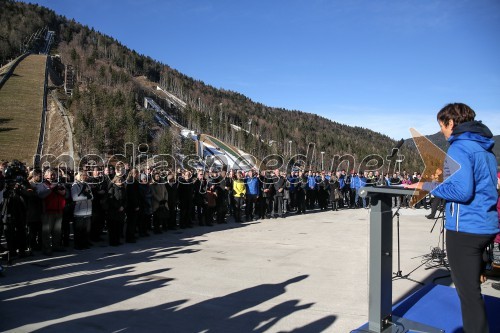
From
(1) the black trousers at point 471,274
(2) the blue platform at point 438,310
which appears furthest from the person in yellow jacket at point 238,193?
(1) the black trousers at point 471,274

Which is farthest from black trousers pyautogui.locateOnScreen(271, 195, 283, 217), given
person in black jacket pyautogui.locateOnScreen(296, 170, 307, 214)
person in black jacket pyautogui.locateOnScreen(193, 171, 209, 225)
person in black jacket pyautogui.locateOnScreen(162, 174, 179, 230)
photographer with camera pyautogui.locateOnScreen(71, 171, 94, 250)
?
photographer with camera pyautogui.locateOnScreen(71, 171, 94, 250)

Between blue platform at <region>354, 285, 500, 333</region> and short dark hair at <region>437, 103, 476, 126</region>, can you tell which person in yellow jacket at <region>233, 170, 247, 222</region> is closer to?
blue platform at <region>354, 285, 500, 333</region>

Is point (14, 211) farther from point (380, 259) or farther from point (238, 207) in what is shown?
point (238, 207)

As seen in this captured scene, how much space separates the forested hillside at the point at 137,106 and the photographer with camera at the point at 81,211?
4402cm

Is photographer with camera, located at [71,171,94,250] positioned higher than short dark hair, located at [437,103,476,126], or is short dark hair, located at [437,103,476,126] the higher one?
short dark hair, located at [437,103,476,126]

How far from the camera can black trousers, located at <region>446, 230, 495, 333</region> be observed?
2.88 m

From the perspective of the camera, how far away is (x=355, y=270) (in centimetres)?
681

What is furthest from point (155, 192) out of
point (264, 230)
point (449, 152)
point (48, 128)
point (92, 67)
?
point (92, 67)

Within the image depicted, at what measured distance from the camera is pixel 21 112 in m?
58.8

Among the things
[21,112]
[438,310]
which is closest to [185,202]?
[438,310]

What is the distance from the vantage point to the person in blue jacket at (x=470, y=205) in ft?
9.46

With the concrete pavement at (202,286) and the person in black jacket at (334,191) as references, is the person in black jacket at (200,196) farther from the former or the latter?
the person in black jacket at (334,191)

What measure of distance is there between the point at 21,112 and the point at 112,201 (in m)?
60.3

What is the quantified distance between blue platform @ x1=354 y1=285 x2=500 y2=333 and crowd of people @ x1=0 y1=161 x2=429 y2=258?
1178 millimetres
